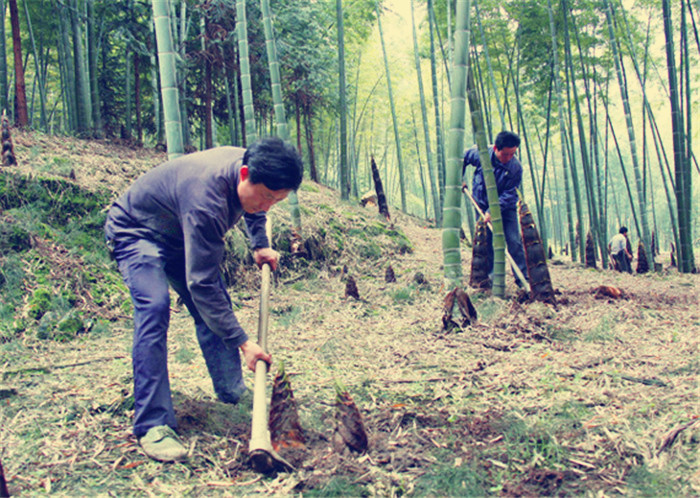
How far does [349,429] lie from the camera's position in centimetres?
178

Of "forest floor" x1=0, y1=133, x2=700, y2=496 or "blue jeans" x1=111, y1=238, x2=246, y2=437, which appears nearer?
"forest floor" x1=0, y1=133, x2=700, y2=496

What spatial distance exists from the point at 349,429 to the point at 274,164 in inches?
41.2

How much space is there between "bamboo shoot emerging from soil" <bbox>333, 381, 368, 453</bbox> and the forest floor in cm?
4

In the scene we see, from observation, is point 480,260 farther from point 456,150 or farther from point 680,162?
point 680,162

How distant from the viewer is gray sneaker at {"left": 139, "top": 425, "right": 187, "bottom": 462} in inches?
70.6

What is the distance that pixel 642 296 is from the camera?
4500 millimetres

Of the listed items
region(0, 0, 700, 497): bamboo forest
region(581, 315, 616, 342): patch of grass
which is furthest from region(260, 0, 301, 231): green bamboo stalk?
region(581, 315, 616, 342): patch of grass

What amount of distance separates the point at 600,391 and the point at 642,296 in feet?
9.53

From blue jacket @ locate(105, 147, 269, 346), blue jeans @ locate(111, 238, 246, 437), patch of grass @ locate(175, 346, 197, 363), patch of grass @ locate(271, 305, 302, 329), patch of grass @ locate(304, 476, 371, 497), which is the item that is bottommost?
patch of grass @ locate(304, 476, 371, 497)

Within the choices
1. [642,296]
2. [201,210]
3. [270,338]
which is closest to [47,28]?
[270,338]

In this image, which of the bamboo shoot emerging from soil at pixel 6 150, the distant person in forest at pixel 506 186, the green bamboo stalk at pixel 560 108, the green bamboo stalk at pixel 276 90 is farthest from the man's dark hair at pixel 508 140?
the bamboo shoot emerging from soil at pixel 6 150

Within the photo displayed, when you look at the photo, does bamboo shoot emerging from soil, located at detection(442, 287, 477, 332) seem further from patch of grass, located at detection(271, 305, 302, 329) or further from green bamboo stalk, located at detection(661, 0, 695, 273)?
green bamboo stalk, located at detection(661, 0, 695, 273)

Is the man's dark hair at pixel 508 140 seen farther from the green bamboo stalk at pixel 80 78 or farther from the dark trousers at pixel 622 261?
the green bamboo stalk at pixel 80 78

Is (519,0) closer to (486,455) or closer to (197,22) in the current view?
(197,22)
